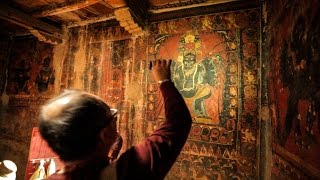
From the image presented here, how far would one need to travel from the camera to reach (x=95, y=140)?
2.94 ft

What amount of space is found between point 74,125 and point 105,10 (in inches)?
137

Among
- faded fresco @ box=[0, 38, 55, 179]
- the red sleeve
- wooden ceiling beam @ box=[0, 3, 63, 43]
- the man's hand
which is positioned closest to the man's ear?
the red sleeve

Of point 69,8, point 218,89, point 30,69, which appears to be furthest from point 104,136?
point 30,69

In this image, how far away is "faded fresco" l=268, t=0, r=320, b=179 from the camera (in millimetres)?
1320

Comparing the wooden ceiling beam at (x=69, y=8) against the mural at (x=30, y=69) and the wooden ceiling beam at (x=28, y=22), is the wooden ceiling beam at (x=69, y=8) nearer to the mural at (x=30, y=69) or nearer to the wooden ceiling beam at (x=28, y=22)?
the wooden ceiling beam at (x=28, y=22)

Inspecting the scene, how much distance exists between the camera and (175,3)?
3.47 m

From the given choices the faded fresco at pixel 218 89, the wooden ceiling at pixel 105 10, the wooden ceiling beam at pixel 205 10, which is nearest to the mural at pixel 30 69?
the wooden ceiling at pixel 105 10

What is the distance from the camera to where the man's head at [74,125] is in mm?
856

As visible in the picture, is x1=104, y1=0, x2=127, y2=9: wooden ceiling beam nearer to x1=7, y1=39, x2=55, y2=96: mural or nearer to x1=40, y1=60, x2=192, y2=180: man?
x1=7, y1=39, x2=55, y2=96: mural

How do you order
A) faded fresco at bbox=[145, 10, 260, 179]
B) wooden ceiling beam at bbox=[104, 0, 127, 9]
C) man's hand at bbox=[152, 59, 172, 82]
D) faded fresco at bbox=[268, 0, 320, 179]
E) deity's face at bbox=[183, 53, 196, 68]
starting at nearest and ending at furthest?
man's hand at bbox=[152, 59, 172, 82] → faded fresco at bbox=[268, 0, 320, 179] → faded fresco at bbox=[145, 10, 260, 179] → wooden ceiling beam at bbox=[104, 0, 127, 9] → deity's face at bbox=[183, 53, 196, 68]

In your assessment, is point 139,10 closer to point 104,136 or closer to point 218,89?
point 218,89

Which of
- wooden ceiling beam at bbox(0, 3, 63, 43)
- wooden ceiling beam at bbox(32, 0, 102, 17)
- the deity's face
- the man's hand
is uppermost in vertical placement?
wooden ceiling beam at bbox(32, 0, 102, 17)

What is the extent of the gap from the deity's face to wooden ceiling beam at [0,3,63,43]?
2743mm

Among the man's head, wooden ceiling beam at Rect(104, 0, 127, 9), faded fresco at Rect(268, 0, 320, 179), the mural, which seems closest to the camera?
the man's head
